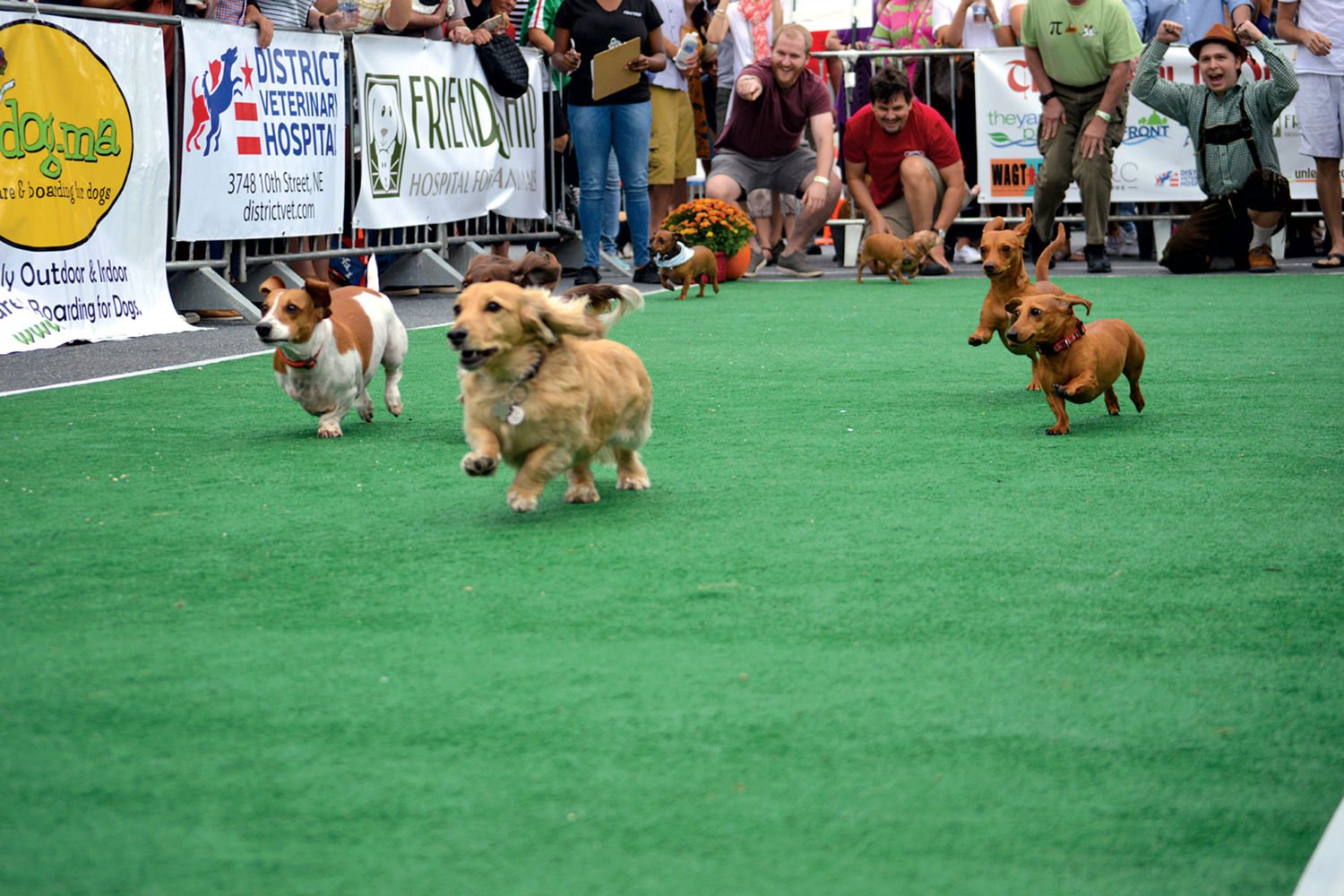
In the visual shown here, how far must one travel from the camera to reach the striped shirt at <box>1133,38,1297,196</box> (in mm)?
12266

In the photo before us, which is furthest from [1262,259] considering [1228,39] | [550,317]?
[550,317]

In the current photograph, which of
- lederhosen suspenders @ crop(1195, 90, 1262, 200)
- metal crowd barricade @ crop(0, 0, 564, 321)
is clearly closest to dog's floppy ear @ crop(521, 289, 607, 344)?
metal crowd barricade @ crop(0, 0, 564, 321)

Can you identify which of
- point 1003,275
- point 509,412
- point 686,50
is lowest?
point 509,412

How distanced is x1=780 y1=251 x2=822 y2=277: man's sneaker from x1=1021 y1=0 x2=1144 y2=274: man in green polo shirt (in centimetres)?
191

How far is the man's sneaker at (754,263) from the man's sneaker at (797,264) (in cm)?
31

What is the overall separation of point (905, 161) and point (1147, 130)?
2866 mm

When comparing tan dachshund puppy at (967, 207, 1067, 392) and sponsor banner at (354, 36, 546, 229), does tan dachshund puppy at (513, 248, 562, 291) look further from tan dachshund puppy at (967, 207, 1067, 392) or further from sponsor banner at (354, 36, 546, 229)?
sponsor banner at (354, 36, 546, 229)

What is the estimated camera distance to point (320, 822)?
7.42 ft

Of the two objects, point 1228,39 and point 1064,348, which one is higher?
point 1228,39

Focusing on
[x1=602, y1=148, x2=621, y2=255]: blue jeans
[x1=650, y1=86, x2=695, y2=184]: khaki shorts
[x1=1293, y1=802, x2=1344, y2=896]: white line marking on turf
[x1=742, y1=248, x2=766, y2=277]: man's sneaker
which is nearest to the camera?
[x1=1293, y1=802, x2=1344, y2=896]: white line marking on turf

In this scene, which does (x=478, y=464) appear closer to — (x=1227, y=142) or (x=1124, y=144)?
(x=1227, y=142)

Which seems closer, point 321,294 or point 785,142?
point 321,294

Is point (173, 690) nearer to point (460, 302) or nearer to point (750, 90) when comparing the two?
point (460, 302)

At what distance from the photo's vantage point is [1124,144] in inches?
564
